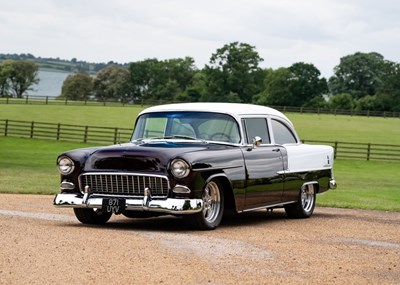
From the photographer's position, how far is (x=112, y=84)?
188 meters

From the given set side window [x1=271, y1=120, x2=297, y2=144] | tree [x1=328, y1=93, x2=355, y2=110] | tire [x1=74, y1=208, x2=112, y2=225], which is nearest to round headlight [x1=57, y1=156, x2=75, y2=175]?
tire [x1=74, y1=208, x2=112, y2=225]

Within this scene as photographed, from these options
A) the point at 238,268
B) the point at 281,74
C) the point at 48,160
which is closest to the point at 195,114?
the point at 238,268

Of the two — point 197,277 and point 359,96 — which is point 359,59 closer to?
point 359,96

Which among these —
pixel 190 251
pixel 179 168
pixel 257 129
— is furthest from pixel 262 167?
pixel 190 251

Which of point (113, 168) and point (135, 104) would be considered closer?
point (113, 168)

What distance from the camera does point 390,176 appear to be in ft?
126

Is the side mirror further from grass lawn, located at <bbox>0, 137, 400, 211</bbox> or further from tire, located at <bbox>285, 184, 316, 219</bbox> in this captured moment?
grass lawn, located at <bbox>0, 137, 400, 211</bbox>

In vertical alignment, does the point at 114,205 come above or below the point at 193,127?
below

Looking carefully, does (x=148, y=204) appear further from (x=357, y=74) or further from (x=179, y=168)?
(x=357, y=74)

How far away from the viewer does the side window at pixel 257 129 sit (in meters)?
14.9

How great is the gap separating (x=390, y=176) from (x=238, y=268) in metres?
29.4

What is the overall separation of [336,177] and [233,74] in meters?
121

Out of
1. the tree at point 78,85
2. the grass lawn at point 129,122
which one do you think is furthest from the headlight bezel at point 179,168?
the tree at point 78,85

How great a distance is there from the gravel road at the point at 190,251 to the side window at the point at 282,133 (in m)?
1.28
